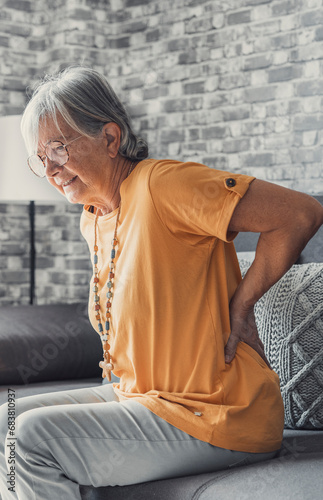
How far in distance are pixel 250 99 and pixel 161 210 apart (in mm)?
1706

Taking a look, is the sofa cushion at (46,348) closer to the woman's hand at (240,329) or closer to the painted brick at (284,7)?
the woman's hand at (240,329)

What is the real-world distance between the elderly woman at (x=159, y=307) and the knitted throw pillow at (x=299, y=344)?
0.68 feet

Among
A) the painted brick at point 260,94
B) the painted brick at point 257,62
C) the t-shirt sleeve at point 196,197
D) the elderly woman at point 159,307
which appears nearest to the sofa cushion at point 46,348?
the elderly woman at point 159,307

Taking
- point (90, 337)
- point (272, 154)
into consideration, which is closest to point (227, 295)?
point (90, 337)

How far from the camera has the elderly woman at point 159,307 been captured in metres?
1.29

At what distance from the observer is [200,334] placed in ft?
4.57

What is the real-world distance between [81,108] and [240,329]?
60 centimetres

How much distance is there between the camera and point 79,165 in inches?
59.6

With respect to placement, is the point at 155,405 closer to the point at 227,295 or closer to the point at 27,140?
the point at 227,295

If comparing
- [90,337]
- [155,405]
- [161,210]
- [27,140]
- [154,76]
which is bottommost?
[90,337]

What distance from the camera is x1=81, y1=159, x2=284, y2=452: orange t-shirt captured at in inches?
52.7

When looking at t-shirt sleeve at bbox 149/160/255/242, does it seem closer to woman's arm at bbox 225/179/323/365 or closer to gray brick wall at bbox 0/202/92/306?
woman's arm at bbox 225/179/323/365

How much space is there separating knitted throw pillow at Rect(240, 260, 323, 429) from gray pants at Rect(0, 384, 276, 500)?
341 millimetres

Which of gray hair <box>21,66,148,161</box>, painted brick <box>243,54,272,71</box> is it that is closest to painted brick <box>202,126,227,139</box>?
painted brick <box>243,54,272,71</box>
